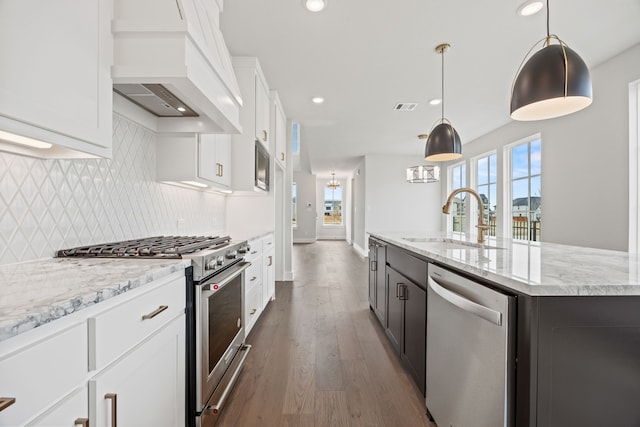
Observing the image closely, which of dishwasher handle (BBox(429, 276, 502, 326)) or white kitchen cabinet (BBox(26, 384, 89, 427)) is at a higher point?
dishwasher handle (BBox(429, 276, 502, 326))

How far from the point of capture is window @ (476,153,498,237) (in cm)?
597

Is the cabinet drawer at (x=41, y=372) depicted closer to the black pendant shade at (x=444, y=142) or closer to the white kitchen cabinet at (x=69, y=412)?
the white kitchen cabinet at (x=69, y=412)

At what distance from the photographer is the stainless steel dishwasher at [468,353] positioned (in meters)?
0.96

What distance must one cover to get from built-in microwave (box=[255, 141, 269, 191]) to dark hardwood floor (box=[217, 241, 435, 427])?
142cm

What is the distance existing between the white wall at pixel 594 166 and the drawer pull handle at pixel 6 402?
4.56 m

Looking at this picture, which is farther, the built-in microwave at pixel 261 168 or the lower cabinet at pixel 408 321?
the built-in microwave at pixel 261 168

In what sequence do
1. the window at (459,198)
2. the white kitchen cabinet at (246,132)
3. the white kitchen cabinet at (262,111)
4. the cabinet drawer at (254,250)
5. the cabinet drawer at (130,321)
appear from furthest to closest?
the window at (459,198) → the white kitchen cabinet at (262,111) → the white kitchen cabinet at (246,132) → the cabinet drawer at (254,250) → the cabinet drawer at (130,321)

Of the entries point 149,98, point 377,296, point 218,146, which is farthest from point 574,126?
point 149,98

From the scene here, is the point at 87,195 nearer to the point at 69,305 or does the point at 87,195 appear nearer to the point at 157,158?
the point at 157,158

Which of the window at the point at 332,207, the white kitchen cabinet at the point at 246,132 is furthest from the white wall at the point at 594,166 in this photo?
the window at the point at 332,207

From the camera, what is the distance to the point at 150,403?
1058 millimetres

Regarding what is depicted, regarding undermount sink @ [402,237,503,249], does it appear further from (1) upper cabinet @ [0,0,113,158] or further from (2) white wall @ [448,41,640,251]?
(2) white wall @ [448,41,640,251]

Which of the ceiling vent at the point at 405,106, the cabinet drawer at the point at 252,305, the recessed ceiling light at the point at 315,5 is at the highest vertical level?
the ceiling vent at the point at 405,106

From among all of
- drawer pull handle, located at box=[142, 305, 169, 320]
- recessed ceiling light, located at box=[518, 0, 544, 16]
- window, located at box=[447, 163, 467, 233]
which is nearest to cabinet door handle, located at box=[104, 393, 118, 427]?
drawer pull handle, located at box=[142, 305, 169, 320]
